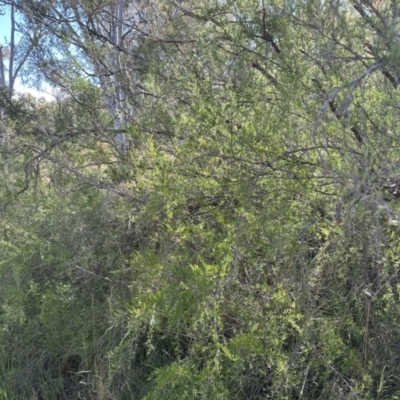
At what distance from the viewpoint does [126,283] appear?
393 centimetres

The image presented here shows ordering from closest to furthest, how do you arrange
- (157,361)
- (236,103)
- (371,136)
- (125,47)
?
(371,136) → (236,103) → (157,361) → (125,47)

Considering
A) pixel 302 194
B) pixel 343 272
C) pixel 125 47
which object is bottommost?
pixel 343 272

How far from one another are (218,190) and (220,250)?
43 centimetres

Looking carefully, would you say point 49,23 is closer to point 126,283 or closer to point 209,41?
point 209,41

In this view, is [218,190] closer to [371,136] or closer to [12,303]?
[371,136]

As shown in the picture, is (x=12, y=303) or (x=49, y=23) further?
(x=49, y=23)

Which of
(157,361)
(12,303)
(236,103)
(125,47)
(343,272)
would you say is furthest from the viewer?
(125,47)

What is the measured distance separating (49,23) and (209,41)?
1.65m

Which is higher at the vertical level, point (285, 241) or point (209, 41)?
point (209, 41)

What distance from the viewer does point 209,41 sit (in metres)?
3.47

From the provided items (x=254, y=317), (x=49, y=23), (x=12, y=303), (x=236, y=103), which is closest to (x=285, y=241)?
(x=254, y=317)

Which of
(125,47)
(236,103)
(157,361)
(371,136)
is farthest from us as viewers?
(125,47)

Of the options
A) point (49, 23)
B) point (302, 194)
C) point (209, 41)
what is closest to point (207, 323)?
point (302, 194)

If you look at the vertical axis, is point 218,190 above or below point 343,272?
above
